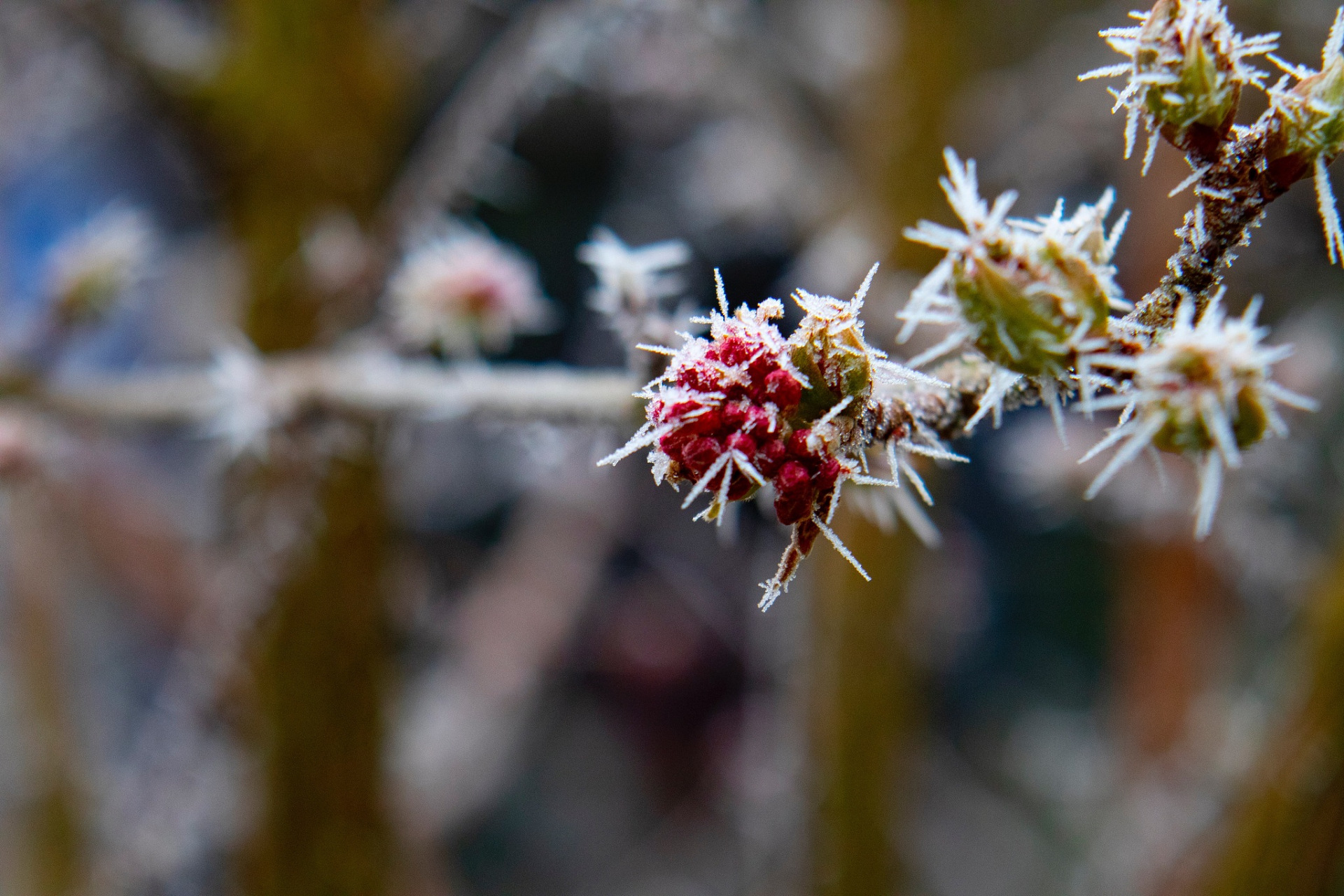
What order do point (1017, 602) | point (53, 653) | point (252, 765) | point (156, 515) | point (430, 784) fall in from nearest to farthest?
point (252, 765) < point (53, 653) < point (430, 784) < point (156, 515) < point (1017, 602)

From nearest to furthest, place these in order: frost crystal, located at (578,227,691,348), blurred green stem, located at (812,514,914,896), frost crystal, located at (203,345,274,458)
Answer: frost crystal, located at (578,227,691,348) → frost crystal, located at (203,345,274,458) → blurred green stem, located at (812,514,914,896)

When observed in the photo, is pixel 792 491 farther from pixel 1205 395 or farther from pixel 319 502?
pixel 319 502

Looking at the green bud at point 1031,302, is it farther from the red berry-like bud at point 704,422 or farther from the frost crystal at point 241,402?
the frost crystal at point 241,402

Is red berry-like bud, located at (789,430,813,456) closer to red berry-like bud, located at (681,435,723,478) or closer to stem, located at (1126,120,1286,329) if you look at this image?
red berry-like bud, located at (681,435,723,478)

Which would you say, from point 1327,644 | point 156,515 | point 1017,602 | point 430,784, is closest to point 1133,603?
point 1017,602

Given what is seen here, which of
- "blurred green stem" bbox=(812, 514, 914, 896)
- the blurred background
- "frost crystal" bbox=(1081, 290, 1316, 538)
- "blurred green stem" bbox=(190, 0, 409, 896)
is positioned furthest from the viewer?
"blurred green stem" bbox=(812, 514, 914, 896)

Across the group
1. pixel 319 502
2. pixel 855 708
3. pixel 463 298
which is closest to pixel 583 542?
pixel 855 708

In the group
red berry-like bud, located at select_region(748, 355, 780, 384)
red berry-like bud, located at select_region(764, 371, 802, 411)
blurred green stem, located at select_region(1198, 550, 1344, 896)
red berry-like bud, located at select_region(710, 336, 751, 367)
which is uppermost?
red berry-like bud, located at select_region(710, 336, 751, 367)

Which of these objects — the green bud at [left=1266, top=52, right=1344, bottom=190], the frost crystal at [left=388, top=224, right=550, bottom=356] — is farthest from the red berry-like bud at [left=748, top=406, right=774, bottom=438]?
the frost crystal at [left=388, top=224, right=550, bottom=356]

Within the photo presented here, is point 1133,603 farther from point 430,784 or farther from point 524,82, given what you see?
point 524,82
